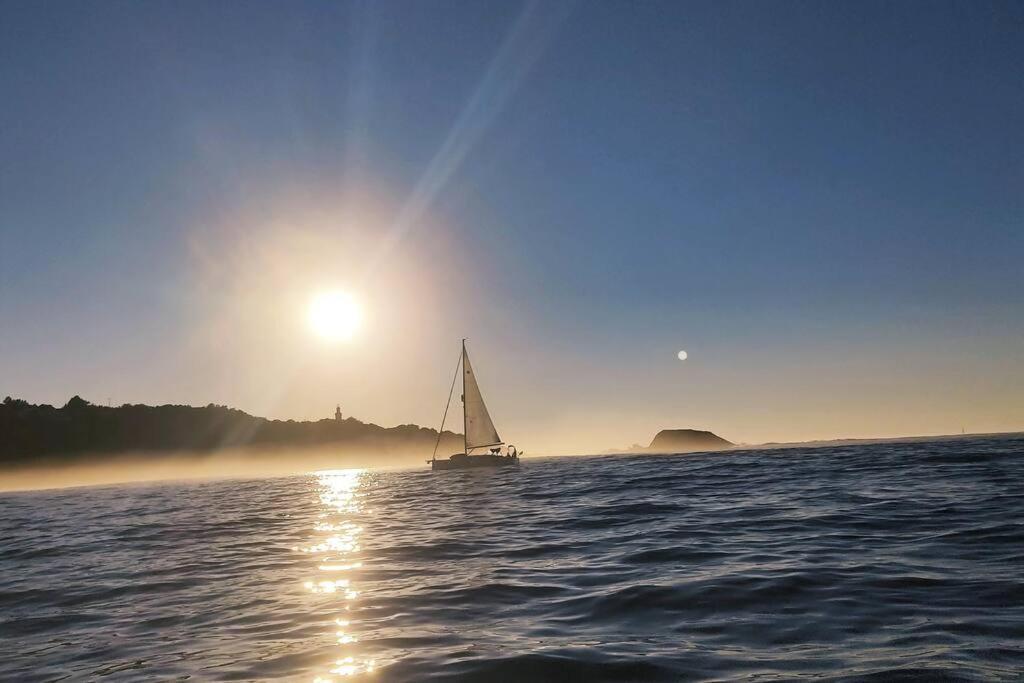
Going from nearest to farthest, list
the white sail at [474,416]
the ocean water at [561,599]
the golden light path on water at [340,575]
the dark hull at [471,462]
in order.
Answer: the ocean water at [561,599], the golden light path on water at [340,575], the white sail at [474,416], the dark hull at [471,462]

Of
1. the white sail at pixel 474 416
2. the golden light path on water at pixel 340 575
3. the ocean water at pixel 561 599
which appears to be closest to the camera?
the ocean water at pixel 561 599

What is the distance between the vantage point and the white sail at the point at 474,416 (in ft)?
268

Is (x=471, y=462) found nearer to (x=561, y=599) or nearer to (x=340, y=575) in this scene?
(x=340, y=575)

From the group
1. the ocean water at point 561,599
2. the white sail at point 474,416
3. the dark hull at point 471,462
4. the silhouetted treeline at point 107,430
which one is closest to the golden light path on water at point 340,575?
the ocean water at point 561,599

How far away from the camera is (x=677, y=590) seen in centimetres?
1057

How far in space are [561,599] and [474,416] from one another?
7332cm

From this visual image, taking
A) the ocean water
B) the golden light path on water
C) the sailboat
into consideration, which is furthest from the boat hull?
the ocean water

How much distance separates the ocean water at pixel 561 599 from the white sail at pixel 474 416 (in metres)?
59.4

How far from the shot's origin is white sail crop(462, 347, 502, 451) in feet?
268

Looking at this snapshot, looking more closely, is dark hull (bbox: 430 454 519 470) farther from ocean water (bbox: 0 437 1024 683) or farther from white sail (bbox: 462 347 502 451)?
ocean water (bbox: 0 437 1024 683)

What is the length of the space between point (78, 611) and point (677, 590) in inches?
435

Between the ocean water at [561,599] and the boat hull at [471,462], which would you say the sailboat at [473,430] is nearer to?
the boat hull at [471,462]

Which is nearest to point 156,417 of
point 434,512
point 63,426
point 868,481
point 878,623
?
point 63,426

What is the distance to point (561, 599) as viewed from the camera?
34.5 feet
